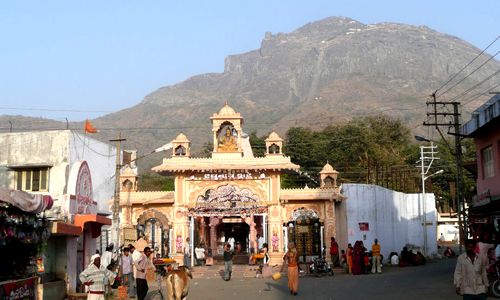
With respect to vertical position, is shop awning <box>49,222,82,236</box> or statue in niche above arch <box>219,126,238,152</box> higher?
statue in niche above arch <box>219,126,238,152</box>

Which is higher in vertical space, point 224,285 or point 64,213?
point 64,213

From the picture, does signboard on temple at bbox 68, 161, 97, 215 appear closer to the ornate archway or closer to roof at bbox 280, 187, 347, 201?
the ornate archway

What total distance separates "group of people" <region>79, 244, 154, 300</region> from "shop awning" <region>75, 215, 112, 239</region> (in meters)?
1.17

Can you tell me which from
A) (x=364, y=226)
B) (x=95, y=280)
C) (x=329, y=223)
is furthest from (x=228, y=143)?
(x=95, y=280)

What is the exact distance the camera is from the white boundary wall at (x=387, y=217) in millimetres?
28484

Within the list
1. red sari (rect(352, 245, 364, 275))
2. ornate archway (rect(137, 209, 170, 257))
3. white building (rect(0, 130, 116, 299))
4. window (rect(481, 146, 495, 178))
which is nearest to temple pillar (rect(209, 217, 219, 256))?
ornate archway (rect(137, 209, 170, 257))

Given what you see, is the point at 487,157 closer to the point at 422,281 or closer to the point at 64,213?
the point at 422,281

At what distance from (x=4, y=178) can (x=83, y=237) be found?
38.0 ft

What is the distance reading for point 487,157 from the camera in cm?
2081

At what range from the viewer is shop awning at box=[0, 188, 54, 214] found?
1138 cm

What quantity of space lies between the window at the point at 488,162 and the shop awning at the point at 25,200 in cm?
1478

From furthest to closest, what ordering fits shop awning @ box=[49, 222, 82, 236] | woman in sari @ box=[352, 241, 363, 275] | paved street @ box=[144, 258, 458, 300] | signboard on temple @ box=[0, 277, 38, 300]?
woman in sari @ box=[352, 241, 363, 275] → paved street @ box=[144, 258, 458, 300] → shop awning @ box=[49, 222, 82, 236] → signboard on temple @ box=[0, 277, 38, 300]

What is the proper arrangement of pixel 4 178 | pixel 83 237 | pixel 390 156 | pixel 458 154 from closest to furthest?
pixel 83 237
pixel 458 154
pixel 4 178
pixel 390 156

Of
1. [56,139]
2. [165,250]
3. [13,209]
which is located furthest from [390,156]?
[13,209]
